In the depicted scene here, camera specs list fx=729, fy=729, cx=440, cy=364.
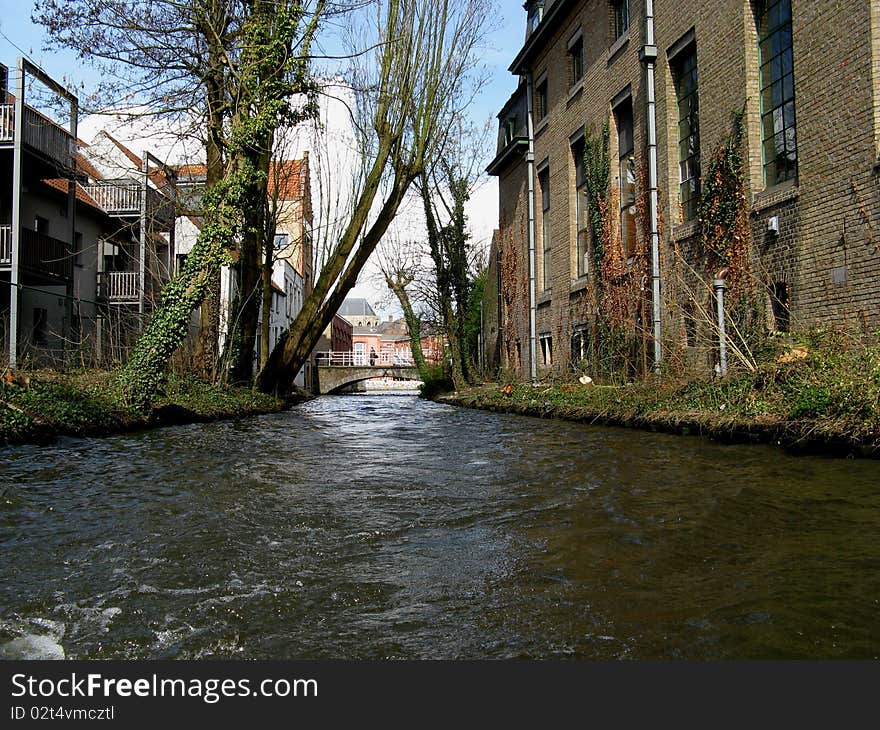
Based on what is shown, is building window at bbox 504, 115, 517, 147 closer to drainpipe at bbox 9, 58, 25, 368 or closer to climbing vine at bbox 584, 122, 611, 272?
climbing vine at bbox 584, 122, 611, 272

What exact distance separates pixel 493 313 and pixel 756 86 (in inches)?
732

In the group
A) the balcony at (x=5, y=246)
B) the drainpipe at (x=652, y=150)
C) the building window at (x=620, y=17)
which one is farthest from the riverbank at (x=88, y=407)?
the building window at (x=620, y=17)

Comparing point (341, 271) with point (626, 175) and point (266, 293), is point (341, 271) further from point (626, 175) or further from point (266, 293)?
point (626, 175)

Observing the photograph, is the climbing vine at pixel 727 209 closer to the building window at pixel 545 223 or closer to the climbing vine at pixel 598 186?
the climbing vine at pixel 598 186

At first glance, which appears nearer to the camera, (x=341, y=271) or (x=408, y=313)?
(x=341, y=271)

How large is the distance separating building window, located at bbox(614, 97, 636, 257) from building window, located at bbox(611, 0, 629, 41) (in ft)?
5.54

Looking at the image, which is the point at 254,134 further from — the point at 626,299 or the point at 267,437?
the point at 626,299

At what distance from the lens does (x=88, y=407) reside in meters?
9.47

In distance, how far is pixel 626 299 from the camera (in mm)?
14883

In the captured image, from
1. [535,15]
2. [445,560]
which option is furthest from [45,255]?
[445,560]

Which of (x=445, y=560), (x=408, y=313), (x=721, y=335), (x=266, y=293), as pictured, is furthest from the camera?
(x=408, y=313)

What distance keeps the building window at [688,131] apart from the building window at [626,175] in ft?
5.97

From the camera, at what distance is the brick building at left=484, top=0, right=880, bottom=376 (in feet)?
29.6

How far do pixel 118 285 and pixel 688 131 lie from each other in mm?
17972
